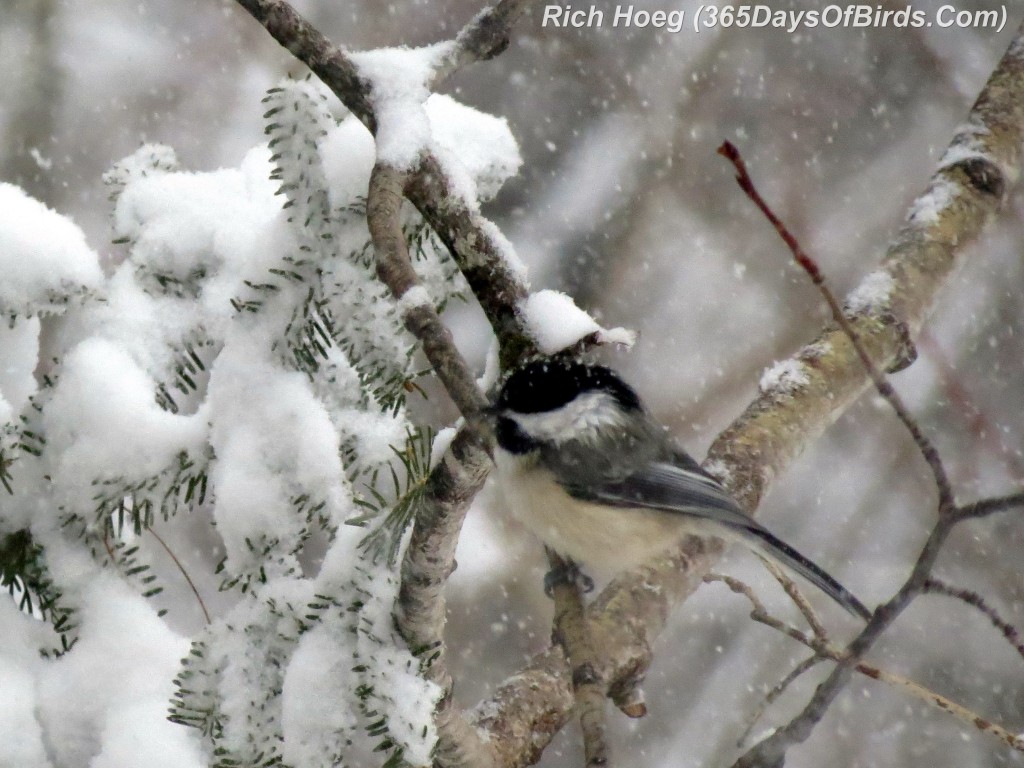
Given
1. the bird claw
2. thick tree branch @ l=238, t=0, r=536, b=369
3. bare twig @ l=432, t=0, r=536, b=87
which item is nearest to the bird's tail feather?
the bird claw

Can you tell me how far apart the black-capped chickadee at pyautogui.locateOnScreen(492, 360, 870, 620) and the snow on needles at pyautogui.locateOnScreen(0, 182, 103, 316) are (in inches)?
29.1

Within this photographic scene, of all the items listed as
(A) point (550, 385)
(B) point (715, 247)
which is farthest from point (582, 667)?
(B) point (715, 247)

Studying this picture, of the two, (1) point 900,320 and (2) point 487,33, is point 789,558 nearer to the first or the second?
(1) point 900,320

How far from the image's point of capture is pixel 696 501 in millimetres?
1902

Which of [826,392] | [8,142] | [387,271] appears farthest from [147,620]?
[8,142]

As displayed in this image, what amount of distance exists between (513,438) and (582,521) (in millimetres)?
Answer: 263

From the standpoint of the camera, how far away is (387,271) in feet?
4.46

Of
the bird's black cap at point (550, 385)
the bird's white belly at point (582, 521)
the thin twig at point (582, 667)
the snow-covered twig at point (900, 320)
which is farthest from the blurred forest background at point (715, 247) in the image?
the thin twig at point (582, 667)

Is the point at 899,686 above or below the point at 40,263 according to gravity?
below

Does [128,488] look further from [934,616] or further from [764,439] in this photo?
[934,616]

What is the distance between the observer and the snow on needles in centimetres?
145

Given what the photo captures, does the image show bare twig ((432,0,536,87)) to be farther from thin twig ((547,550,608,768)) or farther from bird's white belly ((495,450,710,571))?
thin twig ((547,550,608,768))

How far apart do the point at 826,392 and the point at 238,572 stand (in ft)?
4.26

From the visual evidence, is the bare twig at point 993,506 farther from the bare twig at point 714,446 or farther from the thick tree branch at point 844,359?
the thick tree branch at point 844,359
